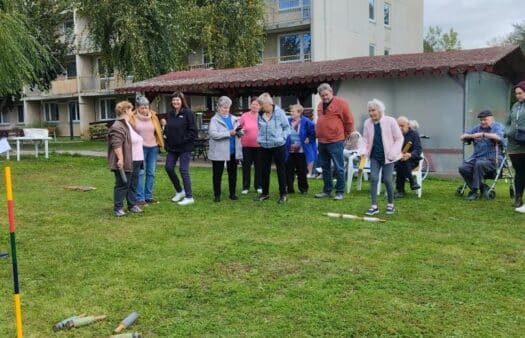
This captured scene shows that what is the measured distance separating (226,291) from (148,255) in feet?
4.63

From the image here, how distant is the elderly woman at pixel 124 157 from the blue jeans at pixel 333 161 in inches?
115

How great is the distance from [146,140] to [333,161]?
2.98 meters

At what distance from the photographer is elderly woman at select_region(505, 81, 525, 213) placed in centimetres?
756

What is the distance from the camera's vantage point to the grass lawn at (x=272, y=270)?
3885 mm

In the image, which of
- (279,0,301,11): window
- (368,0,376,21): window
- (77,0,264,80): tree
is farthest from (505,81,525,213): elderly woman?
(368,0,376,21): window

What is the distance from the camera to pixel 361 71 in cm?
1352

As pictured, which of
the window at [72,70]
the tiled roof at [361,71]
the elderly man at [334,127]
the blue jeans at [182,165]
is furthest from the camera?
the window at [72,70]

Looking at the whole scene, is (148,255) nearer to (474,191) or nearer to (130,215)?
(130,215)

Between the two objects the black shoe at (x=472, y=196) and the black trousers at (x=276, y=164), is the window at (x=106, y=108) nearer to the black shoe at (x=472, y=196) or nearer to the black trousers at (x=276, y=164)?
the black trousers at (x=276, y=164)

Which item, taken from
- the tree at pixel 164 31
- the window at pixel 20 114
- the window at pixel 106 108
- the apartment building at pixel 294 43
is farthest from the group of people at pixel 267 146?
the window at pixel 20 114

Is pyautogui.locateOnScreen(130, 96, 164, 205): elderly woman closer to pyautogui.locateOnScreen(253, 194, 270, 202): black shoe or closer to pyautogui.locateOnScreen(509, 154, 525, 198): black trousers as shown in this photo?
pyautogui.locateOnScreen(253, 194, 270, 202): black shoe

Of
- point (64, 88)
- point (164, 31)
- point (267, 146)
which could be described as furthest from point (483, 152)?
point (64, 88)

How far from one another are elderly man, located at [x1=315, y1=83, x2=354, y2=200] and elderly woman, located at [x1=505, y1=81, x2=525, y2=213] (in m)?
2.33

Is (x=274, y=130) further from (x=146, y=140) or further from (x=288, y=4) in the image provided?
(x=288, y=4)
